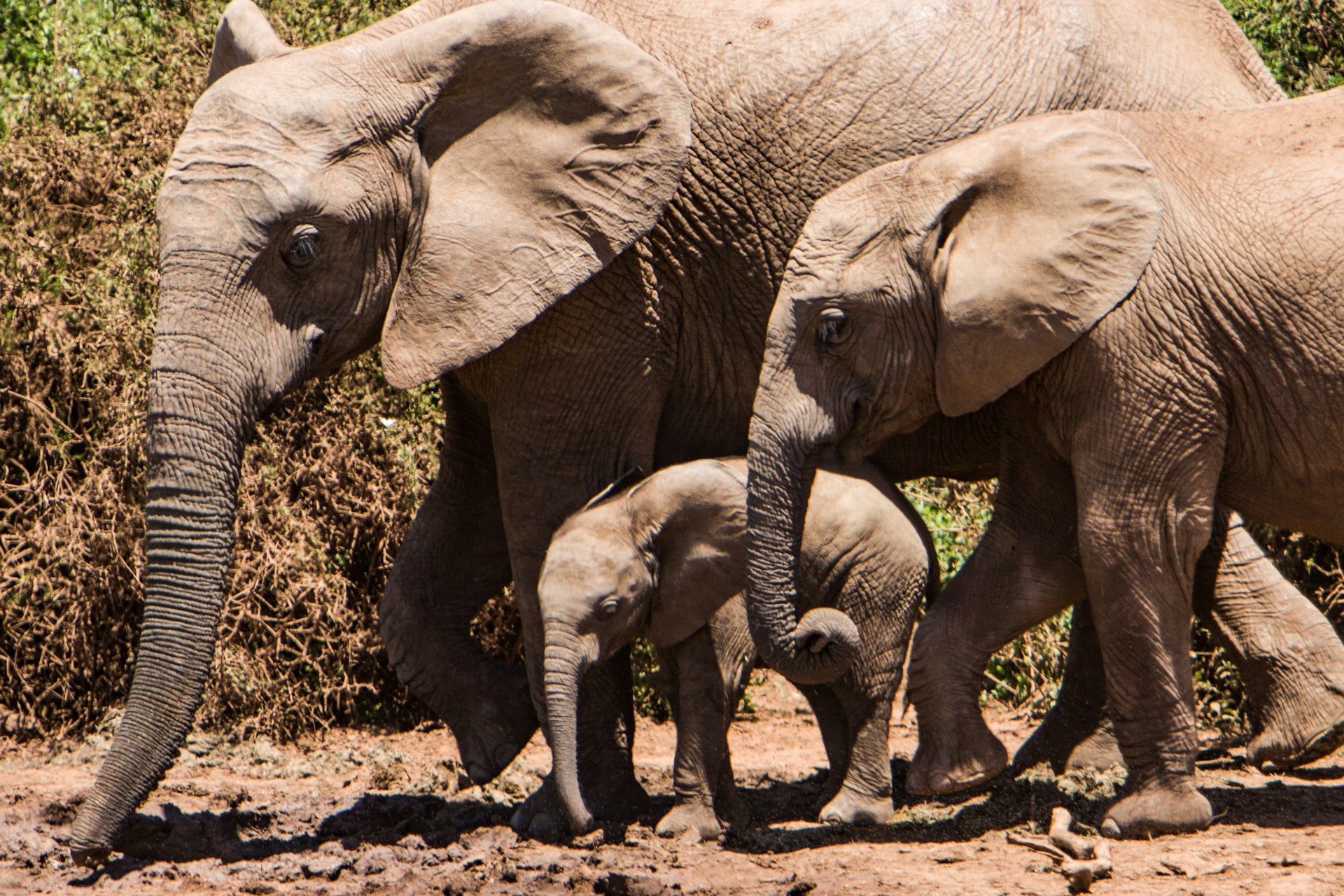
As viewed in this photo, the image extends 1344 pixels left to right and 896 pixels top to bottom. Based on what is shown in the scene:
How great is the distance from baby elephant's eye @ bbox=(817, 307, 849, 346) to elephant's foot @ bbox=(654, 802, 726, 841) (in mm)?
1633

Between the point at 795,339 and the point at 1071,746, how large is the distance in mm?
2323

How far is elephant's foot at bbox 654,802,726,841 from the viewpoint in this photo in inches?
251

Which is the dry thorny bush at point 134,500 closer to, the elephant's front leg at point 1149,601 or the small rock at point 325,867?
the small rock at point 325,867

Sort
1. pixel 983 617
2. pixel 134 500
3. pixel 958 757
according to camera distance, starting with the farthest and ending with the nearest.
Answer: pixel 134 500 → pixel 983 617 → pixel 958 757

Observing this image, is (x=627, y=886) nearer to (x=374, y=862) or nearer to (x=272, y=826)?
(x=374, y=862)

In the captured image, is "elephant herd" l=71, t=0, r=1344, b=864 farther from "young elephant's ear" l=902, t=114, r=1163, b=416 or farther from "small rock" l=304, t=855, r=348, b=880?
"small rock" l=304, t=855, r=348, b=880

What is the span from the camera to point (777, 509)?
233 inches

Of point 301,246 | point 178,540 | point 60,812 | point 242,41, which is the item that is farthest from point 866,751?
point 242,41

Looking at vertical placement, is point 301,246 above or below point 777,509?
above

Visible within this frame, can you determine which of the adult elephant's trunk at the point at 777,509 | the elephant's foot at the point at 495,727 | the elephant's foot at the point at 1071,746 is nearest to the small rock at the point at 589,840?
the elephant's foot at the point at 495,727

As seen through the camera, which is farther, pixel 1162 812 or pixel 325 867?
pixel 325 867

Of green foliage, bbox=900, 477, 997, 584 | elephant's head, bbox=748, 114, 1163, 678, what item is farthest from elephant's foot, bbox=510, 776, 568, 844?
green foliage, bbox=900, 477, 997, 584

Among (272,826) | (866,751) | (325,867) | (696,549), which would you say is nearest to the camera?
(325,867)

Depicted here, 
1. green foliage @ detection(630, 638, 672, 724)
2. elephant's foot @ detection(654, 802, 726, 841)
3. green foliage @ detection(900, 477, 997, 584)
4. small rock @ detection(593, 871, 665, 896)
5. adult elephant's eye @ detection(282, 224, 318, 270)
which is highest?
adult elephant's eye @ detection(282, 224, 318, 270)
